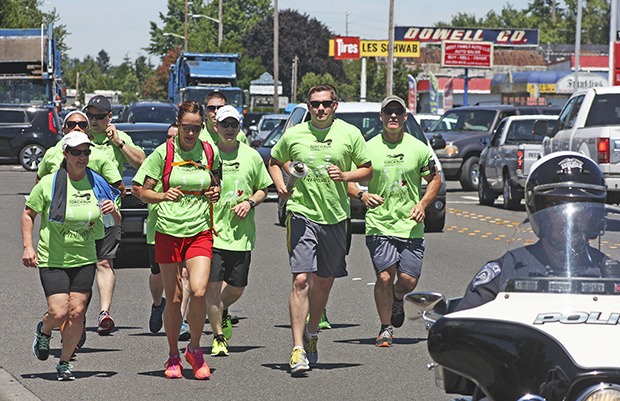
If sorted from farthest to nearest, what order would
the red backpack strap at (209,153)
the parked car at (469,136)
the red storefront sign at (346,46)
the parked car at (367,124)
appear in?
the red storefront sign at (346,46) → the parked car at (469,136) → the parked car at (367,124) → the red backpack strap at (209,153)

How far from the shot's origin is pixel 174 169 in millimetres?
8773

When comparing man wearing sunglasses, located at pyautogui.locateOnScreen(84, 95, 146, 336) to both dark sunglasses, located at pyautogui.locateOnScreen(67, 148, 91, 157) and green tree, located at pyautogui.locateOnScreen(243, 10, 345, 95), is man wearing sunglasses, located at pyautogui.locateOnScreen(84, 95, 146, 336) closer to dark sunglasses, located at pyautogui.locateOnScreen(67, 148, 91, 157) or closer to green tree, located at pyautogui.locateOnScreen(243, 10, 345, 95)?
dark sunglasses, located at pyautogui.locateOnScreen(67, 148, 91, 157)

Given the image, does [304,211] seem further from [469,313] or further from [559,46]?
[559,46]

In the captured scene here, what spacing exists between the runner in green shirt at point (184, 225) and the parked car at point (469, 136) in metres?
19.9

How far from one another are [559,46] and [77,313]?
110 m

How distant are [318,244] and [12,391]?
2373 millimetres

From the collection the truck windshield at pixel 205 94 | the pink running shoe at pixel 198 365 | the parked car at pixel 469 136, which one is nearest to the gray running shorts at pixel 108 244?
the pink running shoe at pixel 198 365

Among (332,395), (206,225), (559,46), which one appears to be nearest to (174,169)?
(206,225)

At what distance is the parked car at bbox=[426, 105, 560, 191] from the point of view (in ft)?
95.3

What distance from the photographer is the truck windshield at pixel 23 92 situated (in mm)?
39250

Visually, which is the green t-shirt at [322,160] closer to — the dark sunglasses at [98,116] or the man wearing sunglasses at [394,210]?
the man wearing sunglasses at [394,210]

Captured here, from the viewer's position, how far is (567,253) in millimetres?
4777

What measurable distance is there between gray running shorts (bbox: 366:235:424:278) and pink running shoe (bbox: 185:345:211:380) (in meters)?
1.92

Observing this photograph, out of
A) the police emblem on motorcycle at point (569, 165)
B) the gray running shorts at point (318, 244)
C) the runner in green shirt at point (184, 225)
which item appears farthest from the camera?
the gray running shorts at point (318, 244)
